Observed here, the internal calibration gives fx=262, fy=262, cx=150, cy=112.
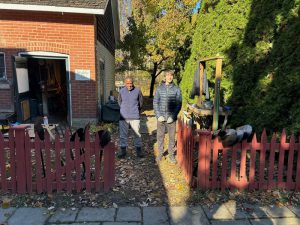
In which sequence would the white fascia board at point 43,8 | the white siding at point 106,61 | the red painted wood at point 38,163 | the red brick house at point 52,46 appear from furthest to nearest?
the white siding at point 106,61, the red brick house at point 52,46, the white fascia board at point 43,8, the red painted wood at point 38,163


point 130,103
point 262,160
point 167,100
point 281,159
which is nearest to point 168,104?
point 167,100

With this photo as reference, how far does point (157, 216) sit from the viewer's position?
3.42 meters

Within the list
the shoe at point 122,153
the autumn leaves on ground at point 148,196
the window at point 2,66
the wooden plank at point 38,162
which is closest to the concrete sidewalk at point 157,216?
the autumn leaves on ground at point 148,196

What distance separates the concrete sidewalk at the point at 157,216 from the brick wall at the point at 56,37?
5.33 m

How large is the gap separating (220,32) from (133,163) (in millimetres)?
4789

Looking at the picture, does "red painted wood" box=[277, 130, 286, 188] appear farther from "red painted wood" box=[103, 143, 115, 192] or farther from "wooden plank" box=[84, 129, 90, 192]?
"wooden plank" box=[84, 129, 90, 192]

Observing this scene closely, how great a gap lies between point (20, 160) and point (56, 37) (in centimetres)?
526

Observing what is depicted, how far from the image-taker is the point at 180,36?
13.6m

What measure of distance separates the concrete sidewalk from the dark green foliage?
6.10ft

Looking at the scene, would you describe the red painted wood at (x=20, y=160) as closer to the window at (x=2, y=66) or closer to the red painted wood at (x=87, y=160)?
the red painted wood at (x=87, y=160)

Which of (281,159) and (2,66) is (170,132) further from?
(2,66)

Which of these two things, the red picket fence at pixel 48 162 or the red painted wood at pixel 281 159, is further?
the red painted wood at pixel 281 159

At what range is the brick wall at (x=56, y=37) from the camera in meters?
7.93

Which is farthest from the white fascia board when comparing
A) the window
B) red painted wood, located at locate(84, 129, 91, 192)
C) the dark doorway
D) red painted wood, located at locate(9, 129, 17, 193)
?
red painted wood, located at locate(84, 129, 91, 192)
